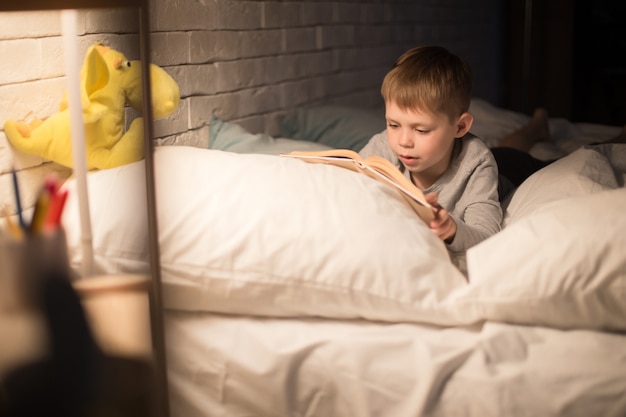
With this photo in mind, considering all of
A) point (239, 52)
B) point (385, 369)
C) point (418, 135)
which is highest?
point (239, 52)

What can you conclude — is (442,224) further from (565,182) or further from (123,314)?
(123,314)

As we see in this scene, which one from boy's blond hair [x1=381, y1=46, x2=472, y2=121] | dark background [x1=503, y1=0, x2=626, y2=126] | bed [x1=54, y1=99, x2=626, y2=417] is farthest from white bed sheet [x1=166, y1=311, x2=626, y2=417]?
dark background [x1=503, y1=0, x2=626, y2=126]

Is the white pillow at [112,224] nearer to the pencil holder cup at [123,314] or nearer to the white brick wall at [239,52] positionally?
the pencil holder cup at [123,314]

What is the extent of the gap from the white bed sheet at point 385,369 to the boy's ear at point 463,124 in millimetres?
492

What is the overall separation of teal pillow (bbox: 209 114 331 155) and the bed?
0.49m

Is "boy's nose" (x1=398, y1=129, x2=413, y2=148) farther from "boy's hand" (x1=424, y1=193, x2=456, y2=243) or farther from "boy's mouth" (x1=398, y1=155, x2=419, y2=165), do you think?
"boy's hand" (x1=424, y1=193, x2=456, y2=243)

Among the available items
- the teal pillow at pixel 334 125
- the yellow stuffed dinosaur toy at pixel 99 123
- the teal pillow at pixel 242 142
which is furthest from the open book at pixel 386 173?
the teal pillow at pixel 334 125

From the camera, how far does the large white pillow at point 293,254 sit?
35.4 inches

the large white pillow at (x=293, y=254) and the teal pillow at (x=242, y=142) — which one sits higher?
the teal pillow at (x=242, y=142)

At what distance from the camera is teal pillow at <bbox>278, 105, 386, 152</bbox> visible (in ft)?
5.70

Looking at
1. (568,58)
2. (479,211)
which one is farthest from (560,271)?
(568,58)

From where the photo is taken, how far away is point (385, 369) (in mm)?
858

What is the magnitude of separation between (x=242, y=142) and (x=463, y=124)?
0.45 meters

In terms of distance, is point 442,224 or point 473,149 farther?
point 473,149
